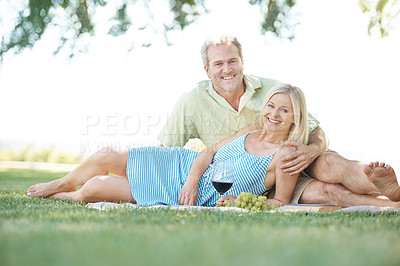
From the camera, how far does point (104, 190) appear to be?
125 inches

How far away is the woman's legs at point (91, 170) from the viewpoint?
339 cm

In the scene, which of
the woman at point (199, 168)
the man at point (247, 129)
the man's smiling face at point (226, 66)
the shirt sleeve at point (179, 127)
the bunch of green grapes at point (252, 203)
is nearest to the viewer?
the bunch of green grapes at point (252, 203)

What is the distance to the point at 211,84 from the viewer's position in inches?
162

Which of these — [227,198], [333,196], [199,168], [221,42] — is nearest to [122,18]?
[221,42]

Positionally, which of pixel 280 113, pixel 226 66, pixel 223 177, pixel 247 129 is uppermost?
pixel 226 66

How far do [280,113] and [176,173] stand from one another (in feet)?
3.15

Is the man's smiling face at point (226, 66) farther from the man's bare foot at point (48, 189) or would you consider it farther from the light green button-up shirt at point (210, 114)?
the man's bare foot at point (48, 189)

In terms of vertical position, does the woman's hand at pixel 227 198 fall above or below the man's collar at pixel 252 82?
below

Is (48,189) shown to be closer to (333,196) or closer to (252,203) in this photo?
(252,203)

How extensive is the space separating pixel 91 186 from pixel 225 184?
103 centimetres

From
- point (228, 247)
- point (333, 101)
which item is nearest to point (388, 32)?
point (333, 101)

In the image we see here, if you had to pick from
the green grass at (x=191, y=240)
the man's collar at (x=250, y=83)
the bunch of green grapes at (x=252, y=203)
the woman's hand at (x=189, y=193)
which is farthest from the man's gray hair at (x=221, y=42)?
the green grass at (x=191, y=240)

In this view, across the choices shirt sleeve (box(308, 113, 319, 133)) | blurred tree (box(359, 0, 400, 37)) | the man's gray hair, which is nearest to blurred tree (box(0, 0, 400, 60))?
blurred tree (box(359, 0, 400, 37))

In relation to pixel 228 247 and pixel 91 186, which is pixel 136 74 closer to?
pixel 91 186
